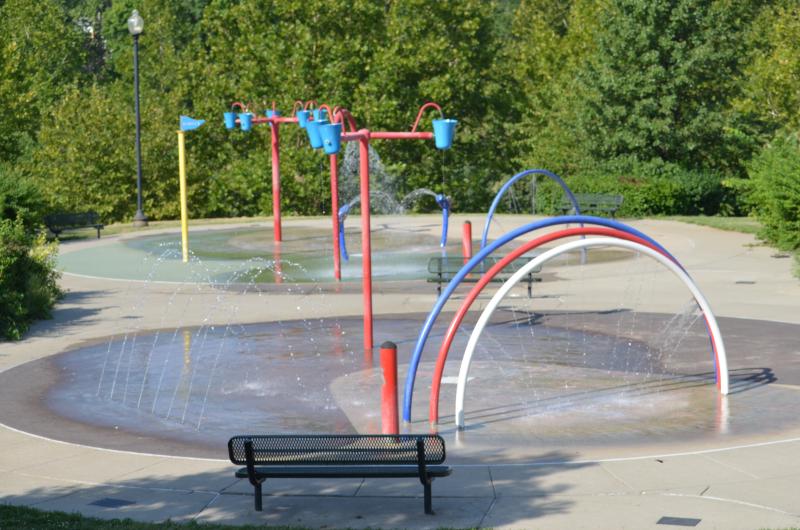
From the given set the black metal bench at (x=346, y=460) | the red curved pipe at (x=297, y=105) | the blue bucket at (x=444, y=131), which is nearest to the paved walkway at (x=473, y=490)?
the black metal bench at (x=346, y=460)

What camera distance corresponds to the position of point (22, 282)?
64.6 ft

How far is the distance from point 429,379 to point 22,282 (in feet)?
26.3

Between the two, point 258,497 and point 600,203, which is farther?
point 600,203

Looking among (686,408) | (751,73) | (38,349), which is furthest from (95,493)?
(751,73)

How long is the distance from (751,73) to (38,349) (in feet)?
99.3

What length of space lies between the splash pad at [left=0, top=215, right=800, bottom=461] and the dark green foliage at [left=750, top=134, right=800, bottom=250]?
20.2 ft

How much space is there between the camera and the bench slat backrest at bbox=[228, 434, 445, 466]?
370 inches

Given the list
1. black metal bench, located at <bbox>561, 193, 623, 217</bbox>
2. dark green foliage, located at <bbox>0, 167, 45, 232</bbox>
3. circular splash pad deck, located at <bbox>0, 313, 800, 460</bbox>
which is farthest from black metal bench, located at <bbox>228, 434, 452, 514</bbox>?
black metal bench, located at <bbox>561, 193, 623, 217</bbox>

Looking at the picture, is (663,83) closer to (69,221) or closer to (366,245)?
(69,221)

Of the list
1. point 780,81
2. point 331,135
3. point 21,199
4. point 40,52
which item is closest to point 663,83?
point 780,81

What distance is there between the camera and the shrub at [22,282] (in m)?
18.3

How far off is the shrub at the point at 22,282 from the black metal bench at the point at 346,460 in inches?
373

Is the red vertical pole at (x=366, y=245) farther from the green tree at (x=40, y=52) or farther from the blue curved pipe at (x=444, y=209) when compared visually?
the green tree at (x=40, y=52)

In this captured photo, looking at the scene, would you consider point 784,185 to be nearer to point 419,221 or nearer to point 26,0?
point 419,221
